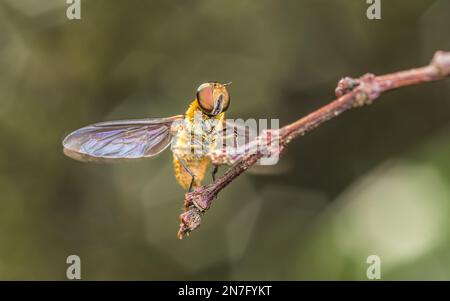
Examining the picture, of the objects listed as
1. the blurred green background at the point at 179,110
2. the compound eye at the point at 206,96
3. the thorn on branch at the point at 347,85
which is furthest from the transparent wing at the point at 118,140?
the blurred green background at the point at 179,110

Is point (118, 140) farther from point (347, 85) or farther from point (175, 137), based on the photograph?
point (347, 85)

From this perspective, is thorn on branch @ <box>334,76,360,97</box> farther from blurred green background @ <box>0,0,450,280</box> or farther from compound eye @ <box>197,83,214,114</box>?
blurred green background @ <box>0,0,450,280</box>

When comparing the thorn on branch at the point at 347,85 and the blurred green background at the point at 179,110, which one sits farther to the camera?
the blurred green background at the point at 179,110

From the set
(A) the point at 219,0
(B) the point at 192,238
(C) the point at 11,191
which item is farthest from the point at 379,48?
(C) the point at 11,191

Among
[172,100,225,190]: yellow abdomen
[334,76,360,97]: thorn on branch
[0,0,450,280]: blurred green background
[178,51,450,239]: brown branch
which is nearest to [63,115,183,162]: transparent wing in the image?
[172,100,225,190]: yellow abdomen

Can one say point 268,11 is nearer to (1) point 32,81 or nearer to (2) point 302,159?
(2) point 302,159

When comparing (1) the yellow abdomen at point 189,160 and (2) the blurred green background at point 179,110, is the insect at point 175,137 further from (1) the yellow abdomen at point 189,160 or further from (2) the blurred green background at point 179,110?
(2) the blurred green background at point 179,110
